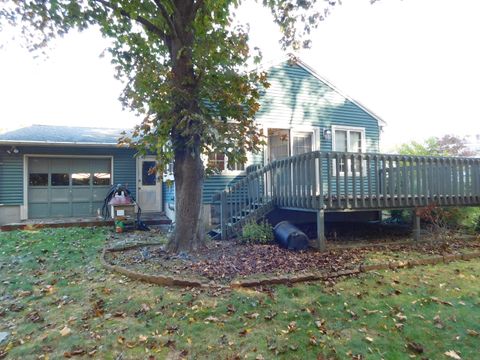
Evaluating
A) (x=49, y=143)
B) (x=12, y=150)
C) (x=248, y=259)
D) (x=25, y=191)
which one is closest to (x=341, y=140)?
(x=248, y=259)

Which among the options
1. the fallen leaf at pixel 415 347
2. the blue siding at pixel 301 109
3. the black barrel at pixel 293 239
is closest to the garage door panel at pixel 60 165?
the blue siding at pixel 301 109

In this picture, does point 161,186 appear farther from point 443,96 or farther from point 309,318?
point 443,96

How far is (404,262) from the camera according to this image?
557 cm

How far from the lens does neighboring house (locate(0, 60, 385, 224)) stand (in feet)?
35.3

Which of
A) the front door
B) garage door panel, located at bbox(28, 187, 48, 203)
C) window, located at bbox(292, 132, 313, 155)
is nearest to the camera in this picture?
window, located at bbox(292, 132, 313, 155)

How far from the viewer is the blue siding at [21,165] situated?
462 inches

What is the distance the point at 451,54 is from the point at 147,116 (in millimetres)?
26975

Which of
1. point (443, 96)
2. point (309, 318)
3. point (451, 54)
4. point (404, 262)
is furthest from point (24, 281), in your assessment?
point (443, 96)

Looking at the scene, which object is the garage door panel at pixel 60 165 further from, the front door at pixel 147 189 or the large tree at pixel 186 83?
the large tree at pixel 186 83

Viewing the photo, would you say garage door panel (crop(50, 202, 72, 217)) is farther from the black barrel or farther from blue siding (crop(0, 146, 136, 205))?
the black barrel

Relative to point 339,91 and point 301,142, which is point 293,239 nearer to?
point 301,142

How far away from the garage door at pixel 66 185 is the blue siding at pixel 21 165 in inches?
11.8

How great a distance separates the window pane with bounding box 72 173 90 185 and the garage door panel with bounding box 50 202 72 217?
895 mm

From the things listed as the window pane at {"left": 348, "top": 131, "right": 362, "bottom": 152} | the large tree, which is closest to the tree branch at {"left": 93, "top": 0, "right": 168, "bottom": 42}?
the large tree
